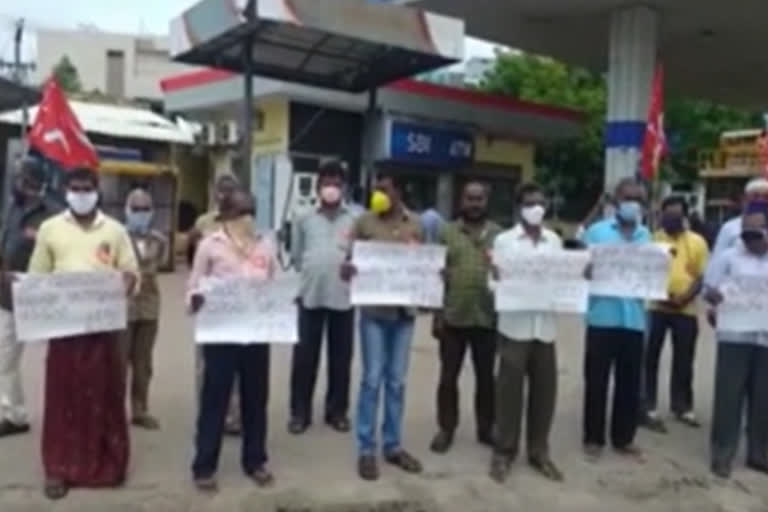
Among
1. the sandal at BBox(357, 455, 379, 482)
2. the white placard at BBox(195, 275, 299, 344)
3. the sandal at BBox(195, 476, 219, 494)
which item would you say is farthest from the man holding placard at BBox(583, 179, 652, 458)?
the sandal at BBox(195, 476, 219, 494)

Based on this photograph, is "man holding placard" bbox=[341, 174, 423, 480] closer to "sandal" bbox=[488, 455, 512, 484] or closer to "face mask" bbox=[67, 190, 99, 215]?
"sandal" bbox=[488, 455, 512, 484]

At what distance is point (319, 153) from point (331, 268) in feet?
47.2

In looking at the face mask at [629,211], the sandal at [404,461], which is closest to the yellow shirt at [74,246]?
the sandal at [404,461]

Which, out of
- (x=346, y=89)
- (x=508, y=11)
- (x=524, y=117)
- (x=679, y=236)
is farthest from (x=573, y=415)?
(x=524, y=117)

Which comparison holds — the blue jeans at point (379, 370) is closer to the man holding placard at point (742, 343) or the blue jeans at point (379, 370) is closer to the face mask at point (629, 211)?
the face mask at point (629, 211)

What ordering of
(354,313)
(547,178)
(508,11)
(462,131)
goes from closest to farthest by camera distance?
(354,313) → (508,11) → (462,131) → (547,178)

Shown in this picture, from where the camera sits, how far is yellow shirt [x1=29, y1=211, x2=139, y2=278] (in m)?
5.93

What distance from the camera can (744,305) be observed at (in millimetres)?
6914

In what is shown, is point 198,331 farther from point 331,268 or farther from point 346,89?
point 346,89

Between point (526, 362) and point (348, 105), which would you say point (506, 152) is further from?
point (526, 362)

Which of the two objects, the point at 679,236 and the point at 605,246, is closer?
the point at 605,246

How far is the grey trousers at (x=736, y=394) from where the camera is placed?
700cm

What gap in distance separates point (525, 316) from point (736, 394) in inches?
63.7

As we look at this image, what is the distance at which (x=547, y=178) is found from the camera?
108ft
